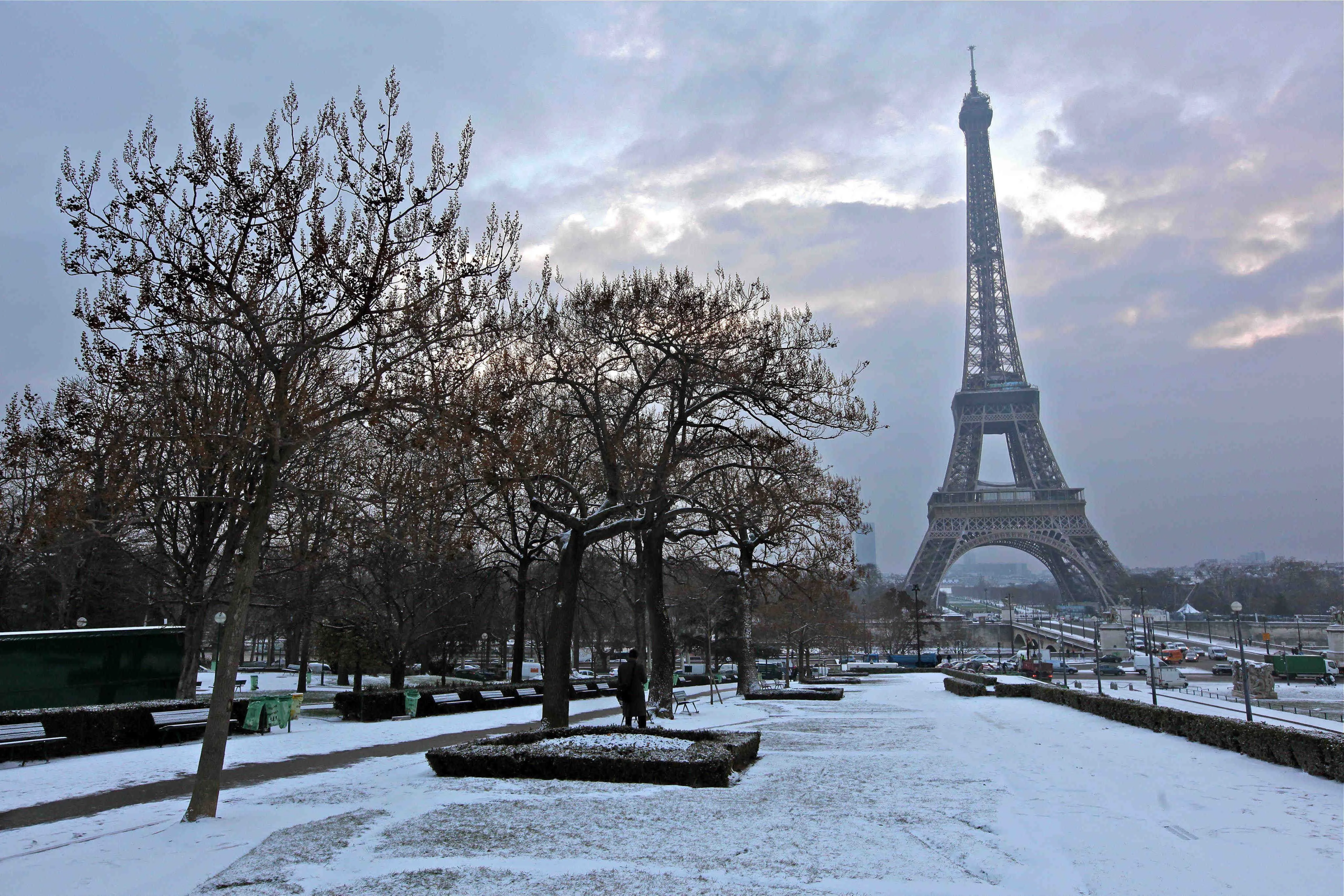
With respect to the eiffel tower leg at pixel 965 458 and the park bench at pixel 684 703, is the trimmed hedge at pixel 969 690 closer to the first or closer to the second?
the park bench at pixel 684 703

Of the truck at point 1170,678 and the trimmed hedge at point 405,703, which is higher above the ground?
the trimmed hedge at point 405,703

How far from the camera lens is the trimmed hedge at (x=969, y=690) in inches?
1142

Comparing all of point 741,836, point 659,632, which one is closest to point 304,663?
point 659,632

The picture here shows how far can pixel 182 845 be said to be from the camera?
7.34 m

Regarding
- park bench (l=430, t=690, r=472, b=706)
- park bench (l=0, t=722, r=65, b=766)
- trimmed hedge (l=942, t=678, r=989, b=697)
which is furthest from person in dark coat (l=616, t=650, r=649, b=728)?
trimmed hedge (l=942, t=678, r=989, b=697)

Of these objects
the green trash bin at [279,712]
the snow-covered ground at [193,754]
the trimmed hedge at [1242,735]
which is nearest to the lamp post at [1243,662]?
the trimmed hedge at [1242,735]

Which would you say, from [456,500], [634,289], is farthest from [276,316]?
[634,289]

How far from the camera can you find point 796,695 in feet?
90.2

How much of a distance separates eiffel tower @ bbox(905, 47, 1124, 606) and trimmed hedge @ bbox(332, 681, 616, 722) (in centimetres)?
6421

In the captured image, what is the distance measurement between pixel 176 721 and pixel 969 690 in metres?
24.2

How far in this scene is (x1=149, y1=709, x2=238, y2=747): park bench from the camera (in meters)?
14.7

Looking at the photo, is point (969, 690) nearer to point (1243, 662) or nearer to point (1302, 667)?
point (1243, 662)

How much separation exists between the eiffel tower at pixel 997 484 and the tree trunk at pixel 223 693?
7827cm

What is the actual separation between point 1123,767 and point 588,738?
773cm
